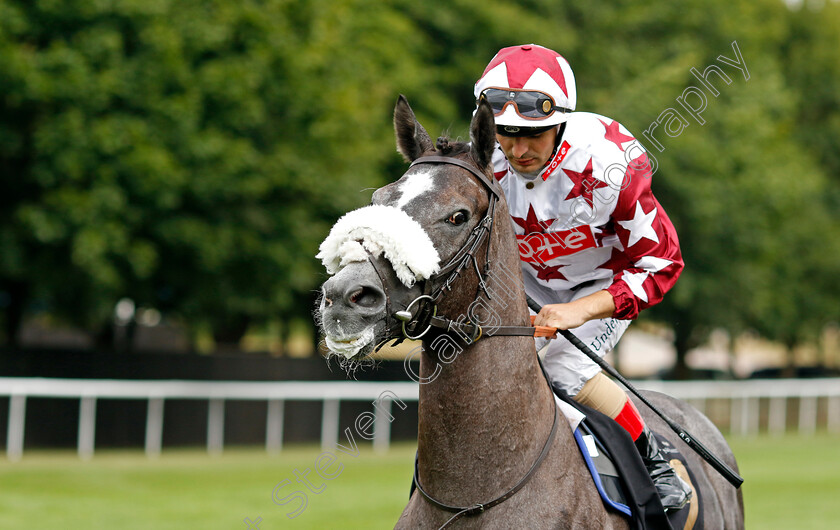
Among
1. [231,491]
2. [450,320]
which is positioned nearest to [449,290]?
[450,320]

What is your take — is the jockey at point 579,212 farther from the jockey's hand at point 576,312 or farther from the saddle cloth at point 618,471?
the saddle cloth at point 618,471

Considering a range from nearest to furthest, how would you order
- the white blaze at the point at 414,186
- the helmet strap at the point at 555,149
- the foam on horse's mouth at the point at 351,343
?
the foam on horse's mouth at the point at 351,343 → the white blaze at the point at 414,186 → the helmet strap at the point at 555,149

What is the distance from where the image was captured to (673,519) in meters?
4.05

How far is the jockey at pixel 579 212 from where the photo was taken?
3.73 meters

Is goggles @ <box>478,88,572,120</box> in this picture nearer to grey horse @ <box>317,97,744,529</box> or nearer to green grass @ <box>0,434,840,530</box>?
grey horse @ <box>317,97,744,529</box>

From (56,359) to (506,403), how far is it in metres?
13.3

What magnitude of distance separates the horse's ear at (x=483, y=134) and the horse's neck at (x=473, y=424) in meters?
0.59

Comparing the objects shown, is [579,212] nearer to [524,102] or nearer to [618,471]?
[524,102]

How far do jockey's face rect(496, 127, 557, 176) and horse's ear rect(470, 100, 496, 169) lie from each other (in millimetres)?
388

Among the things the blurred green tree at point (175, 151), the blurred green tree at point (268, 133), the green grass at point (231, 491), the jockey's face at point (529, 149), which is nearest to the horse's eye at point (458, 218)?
the jockey's face at point (529, 149)

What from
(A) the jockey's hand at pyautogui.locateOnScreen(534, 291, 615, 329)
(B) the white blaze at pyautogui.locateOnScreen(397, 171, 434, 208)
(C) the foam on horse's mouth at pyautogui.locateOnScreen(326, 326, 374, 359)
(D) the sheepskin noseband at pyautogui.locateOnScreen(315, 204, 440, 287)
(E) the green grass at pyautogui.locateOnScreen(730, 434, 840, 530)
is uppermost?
(B) the white blaze at pyautogui.locateOnScreen(397, 171, 434, 208)

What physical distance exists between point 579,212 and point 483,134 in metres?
0.79

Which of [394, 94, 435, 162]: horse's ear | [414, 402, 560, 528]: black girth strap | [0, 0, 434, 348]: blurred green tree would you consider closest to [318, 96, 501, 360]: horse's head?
[394, 94, 435, 162]: horse's ear

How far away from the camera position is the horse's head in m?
2.88
